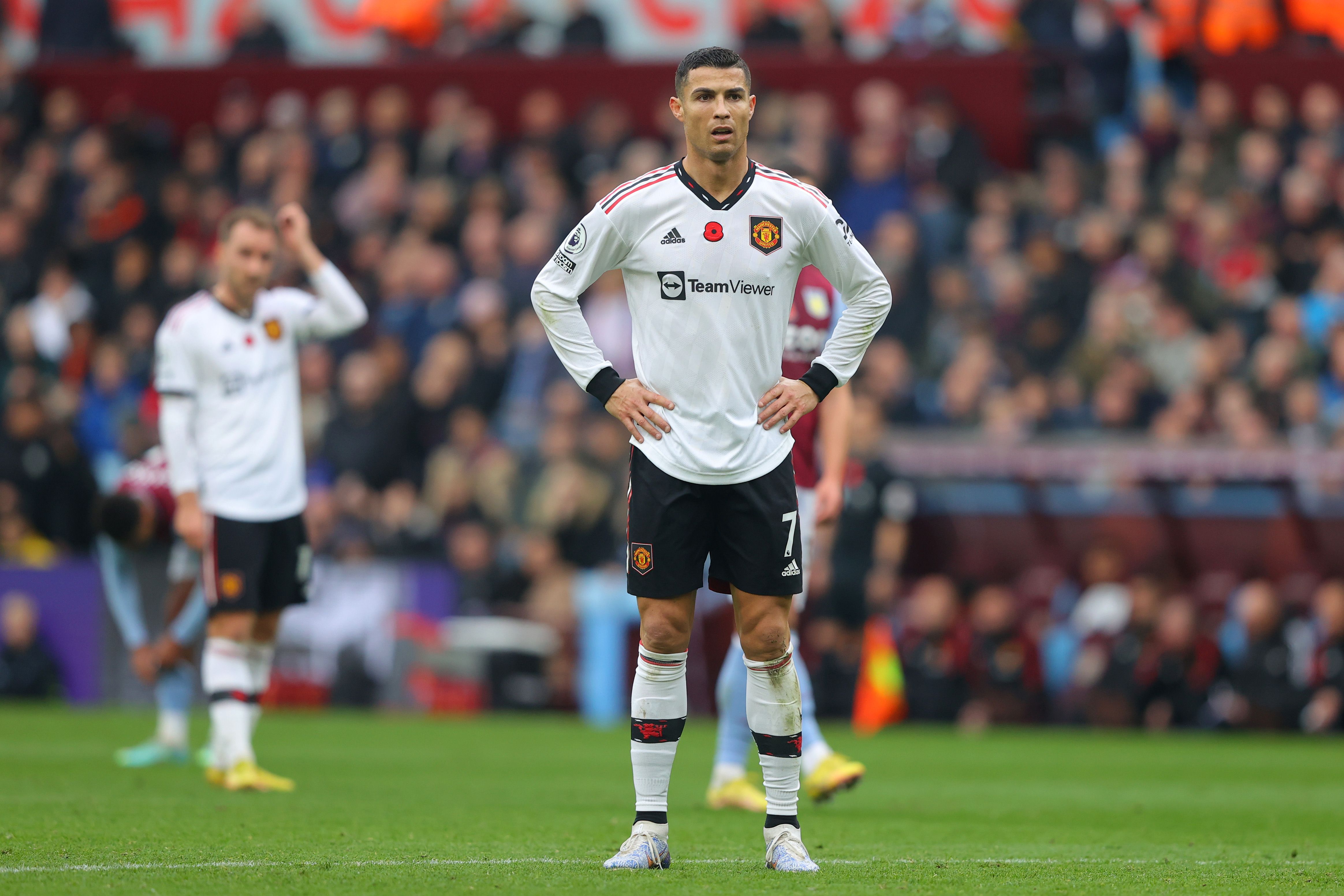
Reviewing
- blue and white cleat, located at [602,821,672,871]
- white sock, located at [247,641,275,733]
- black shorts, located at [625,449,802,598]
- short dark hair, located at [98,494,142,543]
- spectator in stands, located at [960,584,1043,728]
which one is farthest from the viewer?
spectator in stands, located at [960,584,1043,728]

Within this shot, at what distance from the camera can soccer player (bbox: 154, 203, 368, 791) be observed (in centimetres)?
866

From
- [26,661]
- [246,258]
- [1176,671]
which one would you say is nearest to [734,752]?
[246,258]

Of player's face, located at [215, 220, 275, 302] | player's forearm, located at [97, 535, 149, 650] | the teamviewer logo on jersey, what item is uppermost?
player's face, located at [215, 220, 275, 302]

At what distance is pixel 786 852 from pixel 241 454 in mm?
4065

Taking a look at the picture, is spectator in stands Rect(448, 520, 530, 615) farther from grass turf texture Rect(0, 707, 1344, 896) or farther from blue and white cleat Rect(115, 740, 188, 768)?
blue and white cleat Rect(115, 740, 188, 768)

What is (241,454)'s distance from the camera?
8750 millimetres

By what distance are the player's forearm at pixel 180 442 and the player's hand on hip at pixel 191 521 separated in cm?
4

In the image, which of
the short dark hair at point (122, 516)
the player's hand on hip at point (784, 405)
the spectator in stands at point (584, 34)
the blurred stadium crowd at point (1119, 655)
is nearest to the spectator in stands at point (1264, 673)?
the blurred stadium crowd at point (1119, 655)

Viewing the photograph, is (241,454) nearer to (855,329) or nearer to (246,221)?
(246,221)

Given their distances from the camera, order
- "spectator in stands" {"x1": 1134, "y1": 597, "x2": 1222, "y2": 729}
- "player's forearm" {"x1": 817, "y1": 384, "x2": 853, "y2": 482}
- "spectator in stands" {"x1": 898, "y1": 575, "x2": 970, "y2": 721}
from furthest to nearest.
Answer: "spectator in stands" {"x1": 898, "y1": 575, "x2": 970, "y2": 721}, "spectator in stands" {"x1": 1134, "y1": 597, "x2": 1222, "y2": 729}, "player's forearm" {"x1": 817, "y1": 384, "x2": 853, "y2": 482}

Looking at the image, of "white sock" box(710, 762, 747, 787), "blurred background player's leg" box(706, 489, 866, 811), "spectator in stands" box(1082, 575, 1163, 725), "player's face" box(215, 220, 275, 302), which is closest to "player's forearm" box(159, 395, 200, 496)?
"player's face" box(215, 220, 275, 302)

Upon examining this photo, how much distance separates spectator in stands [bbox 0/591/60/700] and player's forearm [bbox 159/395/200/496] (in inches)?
292

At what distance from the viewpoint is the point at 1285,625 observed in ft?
44.0

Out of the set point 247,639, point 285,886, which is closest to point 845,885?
point 285,886
